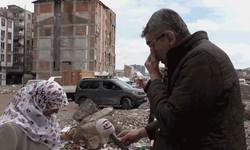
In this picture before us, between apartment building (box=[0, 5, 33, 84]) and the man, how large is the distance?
208ft

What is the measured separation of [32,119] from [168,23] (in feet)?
6.33

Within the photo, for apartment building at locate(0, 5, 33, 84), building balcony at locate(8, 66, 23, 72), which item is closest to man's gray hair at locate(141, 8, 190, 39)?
apartment building at locate(0, 5, 33, 84)

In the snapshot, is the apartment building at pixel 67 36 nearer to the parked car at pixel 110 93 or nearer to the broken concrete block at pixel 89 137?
the parked car at pixel 110 93

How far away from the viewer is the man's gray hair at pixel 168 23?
1549 mm

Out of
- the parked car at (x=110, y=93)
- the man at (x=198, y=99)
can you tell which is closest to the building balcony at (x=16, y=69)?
the parked car at (x=110, y=93)

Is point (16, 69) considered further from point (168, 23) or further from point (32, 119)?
point (168, 23)

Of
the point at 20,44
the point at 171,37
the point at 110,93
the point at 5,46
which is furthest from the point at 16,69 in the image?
the point at 171,37

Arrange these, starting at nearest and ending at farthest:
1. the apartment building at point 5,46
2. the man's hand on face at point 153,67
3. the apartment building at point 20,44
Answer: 1. the man's hand on face at point 153,67
2. the apartment building at point 5,46
3. the apartment building at point 20,44

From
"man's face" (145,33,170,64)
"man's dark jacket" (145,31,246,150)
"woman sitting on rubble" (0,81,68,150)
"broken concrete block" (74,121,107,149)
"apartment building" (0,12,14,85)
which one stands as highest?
"apartment building" (0,12,14,85)

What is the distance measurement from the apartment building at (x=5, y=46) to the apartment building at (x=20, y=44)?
1.48 meters

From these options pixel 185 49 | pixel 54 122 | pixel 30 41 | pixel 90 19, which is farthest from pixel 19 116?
pixel 30 41

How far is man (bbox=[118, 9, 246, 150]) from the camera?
1.30 meters

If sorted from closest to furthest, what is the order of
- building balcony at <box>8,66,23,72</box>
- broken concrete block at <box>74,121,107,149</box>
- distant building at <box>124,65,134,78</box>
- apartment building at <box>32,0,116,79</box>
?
broken concrete block at <box>74,121,107,149</box> < apartment building at <box>32,0,116,79</box> < building balcony at <box>8,66,23,72</box> < distant building at <box>124,65,134,78</box>

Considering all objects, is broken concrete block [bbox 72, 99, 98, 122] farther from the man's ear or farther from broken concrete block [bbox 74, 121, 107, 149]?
the man's ear
